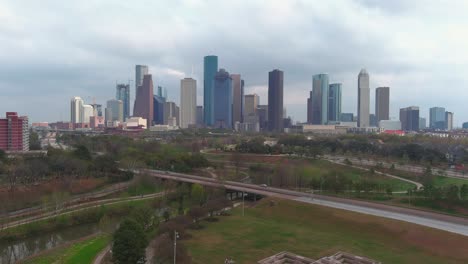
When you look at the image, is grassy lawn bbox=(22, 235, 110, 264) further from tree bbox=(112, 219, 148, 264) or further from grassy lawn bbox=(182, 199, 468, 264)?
grassy lawn bbox=(182, 199, 468, 264)

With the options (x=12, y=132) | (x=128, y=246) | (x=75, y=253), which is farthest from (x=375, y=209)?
(x=12, y=132)

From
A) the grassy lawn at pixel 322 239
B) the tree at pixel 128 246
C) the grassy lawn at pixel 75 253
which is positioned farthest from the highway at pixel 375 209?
the tree at pixel 128 246

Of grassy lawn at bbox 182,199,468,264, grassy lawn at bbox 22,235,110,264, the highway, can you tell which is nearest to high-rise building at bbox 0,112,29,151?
the highway

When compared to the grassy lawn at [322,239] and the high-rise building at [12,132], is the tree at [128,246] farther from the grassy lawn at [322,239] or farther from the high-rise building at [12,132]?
the high-rise building at [12,132]

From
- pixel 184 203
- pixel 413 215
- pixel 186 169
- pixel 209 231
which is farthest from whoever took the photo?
pixel 186 169

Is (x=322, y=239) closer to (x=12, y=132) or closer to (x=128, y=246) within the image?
(x=128, y=246)

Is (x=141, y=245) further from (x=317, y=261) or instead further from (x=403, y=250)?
(x=403, y=250)

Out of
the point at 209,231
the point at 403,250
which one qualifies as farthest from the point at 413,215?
the point at 209,231
